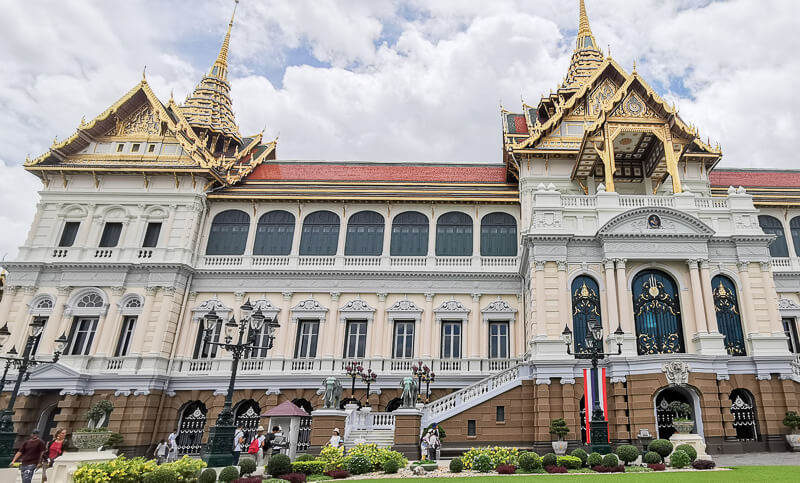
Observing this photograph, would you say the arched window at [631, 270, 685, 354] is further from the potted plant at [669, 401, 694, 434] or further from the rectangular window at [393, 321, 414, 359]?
the rectangular window at [393, 321, 414, 359]

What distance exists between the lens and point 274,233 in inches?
1160

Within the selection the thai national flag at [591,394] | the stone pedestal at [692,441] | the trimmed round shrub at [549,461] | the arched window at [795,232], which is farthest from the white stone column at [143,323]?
the arched window at [795,232]

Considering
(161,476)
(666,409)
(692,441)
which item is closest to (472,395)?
(666,409)

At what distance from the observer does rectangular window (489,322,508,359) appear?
26156mm

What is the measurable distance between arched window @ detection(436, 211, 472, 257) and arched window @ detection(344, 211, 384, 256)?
3.31 metres

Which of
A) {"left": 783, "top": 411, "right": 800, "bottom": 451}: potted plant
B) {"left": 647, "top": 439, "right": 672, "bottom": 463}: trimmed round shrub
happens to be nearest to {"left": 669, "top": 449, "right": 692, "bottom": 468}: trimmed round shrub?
{"left": 647, "top": 439, "right": 672, "bottom": 463}: trimmed round shrub

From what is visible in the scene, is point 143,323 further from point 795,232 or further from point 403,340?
point 795,232

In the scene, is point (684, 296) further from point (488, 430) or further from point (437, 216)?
point (437, 216)

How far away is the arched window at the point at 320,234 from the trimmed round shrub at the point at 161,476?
734 inches

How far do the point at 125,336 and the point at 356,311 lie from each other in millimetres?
11665

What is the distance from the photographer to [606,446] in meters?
15.2

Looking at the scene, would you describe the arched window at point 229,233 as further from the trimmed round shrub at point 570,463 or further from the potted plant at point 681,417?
the potted plant at point 681,417

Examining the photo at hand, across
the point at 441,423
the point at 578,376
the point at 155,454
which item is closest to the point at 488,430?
the point at 441,423

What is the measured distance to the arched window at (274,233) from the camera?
29.0 meters
